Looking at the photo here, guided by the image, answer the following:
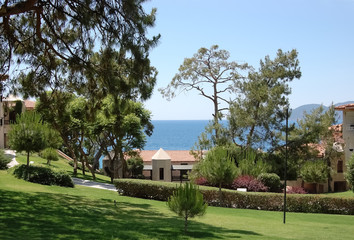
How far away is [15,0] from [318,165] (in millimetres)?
26191

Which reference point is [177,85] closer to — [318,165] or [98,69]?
[318,165]

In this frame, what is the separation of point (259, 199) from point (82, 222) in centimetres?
1203

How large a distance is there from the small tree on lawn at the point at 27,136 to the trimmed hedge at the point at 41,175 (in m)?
1.19

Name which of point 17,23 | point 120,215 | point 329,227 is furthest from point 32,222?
point 329,227

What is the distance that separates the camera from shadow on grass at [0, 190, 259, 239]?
10836mm

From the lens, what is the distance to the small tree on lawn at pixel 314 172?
108ft

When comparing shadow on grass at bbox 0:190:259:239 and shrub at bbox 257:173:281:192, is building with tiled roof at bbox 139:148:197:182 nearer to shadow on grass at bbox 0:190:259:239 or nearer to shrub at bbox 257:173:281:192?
A: shrub at bbox 257:173:281:192

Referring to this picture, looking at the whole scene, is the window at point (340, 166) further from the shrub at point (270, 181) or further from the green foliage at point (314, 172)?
the shrub at point (270, 181)

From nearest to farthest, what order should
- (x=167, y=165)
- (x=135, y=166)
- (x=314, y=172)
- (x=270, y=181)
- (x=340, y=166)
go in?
1. (x=270, y=181)
2. (x=314, y=172)
3. (x=340, y=166)
4. (x=167, y=165)
5. (x=135, y=166)

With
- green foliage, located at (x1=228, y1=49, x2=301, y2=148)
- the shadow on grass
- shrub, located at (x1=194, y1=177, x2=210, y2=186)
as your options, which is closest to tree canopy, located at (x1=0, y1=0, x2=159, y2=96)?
the shadow on grass

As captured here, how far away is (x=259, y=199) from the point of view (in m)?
22.4

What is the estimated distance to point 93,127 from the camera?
34.4 meters

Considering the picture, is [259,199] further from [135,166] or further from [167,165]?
[135,166]

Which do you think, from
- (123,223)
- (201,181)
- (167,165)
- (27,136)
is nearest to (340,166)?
(167,165)
